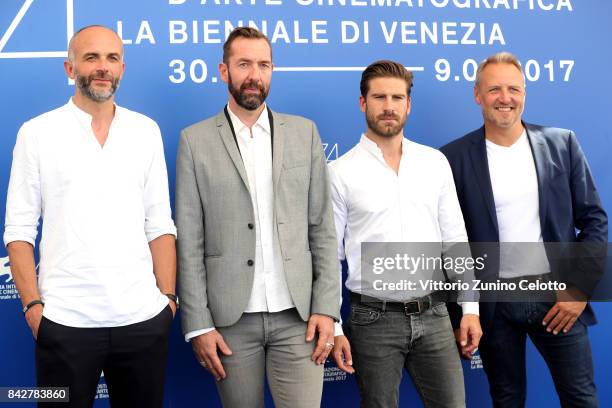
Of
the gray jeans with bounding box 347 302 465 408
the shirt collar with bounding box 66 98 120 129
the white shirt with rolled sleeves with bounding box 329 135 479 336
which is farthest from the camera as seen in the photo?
the white shirt with rolled sleeves with bounding box 329 135 479 336

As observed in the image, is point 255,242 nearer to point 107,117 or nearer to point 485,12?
point 107,117

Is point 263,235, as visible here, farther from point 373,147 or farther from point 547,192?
point 547,192

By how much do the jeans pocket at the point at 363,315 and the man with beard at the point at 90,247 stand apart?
2.52 ft

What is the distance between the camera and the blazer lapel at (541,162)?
2.99m

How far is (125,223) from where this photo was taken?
243 cm

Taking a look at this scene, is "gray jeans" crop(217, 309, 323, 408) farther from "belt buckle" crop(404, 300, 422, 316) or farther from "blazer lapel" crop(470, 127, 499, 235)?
"blazer lapel" crop(470, 127, 499, 235)

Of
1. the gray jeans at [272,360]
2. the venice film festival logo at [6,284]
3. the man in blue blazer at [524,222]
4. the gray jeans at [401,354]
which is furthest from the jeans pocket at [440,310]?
the venice film festival logo at [6,284]

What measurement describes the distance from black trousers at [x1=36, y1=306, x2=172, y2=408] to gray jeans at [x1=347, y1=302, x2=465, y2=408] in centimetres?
81

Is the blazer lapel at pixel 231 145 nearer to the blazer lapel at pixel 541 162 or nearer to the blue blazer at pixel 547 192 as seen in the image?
the blue blazer at pixel 547 192

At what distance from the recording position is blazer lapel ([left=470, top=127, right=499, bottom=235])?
9.70 ft

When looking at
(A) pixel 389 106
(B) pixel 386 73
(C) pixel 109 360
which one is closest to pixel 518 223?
(A) pixel 389 106

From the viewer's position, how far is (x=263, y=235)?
2596 mm

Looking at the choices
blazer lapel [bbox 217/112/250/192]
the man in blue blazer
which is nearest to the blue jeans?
the man in blue blazer

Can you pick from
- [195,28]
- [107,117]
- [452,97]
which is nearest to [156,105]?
[195,28]
